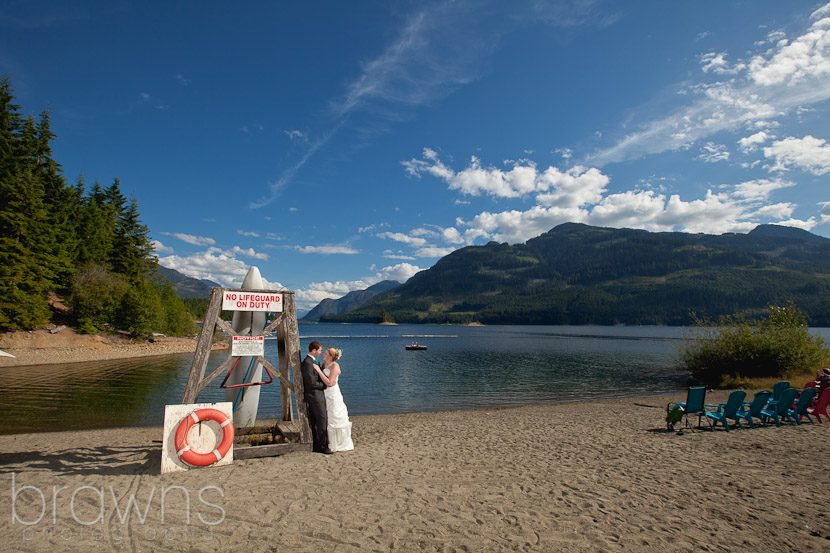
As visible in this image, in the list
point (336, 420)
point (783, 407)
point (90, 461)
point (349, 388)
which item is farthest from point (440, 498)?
point (349, 388)

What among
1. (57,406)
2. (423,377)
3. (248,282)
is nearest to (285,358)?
(248,282)

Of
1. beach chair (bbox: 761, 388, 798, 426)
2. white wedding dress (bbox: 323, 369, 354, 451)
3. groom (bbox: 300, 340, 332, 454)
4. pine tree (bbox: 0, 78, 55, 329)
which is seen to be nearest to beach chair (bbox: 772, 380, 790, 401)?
beach chair (bbox: 761, 388, 798, 426)

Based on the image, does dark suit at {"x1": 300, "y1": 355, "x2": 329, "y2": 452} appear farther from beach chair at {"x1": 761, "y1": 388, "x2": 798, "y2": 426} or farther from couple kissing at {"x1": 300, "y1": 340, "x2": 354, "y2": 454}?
beach chair at {"x1": 761, "y1": 388, "x2": 798, "y2": 426}

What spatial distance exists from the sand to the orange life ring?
0.75 ft

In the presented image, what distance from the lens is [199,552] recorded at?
4.57 metres

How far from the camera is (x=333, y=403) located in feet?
29.3

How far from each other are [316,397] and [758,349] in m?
29.3

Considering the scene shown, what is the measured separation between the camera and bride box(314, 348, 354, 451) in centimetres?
881

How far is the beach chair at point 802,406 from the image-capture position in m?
12.2

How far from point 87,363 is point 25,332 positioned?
781cm

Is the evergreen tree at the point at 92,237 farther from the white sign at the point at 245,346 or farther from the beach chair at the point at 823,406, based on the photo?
the beach chair at the point at 823,406

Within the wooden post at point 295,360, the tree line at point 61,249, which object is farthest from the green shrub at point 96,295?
the wooden post at point 295,360

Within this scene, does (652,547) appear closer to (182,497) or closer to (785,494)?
(785,494)

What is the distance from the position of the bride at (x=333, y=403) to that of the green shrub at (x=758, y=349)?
26670mm
